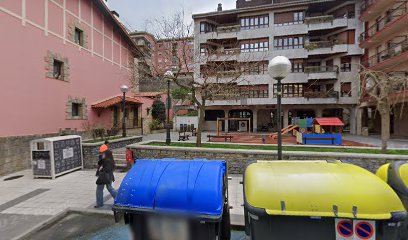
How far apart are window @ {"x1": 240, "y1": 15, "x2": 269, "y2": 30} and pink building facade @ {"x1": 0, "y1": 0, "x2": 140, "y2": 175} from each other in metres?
16.7

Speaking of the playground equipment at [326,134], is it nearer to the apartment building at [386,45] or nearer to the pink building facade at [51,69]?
the apartment building at [386,45]

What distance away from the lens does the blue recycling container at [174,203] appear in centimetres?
287

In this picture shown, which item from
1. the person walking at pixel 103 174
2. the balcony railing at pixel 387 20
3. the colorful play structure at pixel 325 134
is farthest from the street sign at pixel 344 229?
the balcony railing at pixel 387 20

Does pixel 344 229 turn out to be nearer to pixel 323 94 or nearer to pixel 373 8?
pixel 323 94

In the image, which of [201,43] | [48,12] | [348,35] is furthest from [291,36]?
[48,12]

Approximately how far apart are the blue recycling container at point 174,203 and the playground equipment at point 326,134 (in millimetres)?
11692

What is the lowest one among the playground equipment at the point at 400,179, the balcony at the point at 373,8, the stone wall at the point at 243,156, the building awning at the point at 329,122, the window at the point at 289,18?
the stone wall at the point at 243,156

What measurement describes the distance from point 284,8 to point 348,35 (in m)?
8.29

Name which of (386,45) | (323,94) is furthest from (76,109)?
(386,45)

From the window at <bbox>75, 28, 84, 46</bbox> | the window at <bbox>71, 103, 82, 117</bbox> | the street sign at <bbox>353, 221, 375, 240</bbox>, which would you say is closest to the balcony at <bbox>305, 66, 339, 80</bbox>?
the window at <bbox>75, 28, 84, 46</bbox>

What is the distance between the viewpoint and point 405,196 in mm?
2922

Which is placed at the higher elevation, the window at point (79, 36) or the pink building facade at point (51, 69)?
the window at point (79, 36)

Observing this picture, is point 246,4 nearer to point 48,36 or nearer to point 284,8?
point 284,8

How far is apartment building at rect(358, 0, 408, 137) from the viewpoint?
17608 mm
